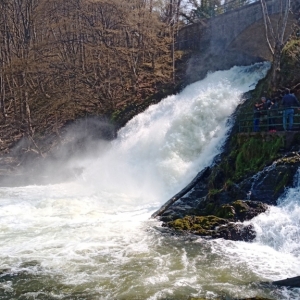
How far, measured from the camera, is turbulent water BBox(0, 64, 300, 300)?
7078mm

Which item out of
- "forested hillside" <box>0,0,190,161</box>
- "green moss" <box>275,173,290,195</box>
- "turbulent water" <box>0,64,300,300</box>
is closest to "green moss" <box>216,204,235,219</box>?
"turbulent water" <box>0,64,300,300</box>

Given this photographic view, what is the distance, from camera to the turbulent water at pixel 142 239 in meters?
7.08

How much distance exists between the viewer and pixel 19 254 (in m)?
8.93

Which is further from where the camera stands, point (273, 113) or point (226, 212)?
point (273, 113)

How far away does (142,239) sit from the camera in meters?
9.73

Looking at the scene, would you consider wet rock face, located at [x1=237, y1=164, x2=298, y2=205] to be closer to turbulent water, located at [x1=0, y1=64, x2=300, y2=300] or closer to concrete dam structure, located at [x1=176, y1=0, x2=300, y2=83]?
turbulent water, located at [x1=0, y1=64, x2=300, y2=300]

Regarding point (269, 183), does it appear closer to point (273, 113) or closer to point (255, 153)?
point (255, 153)

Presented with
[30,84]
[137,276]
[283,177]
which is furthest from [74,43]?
[137,276]

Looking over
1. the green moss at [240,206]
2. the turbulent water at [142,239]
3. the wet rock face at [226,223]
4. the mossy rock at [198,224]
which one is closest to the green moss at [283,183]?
the turbulent water at [142,239]

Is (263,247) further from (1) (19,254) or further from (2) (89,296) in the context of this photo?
(1) (19,254)

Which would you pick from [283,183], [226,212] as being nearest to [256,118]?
[283,183]

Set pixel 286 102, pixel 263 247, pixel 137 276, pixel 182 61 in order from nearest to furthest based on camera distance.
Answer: pixel 137 276
pixel 263 247
pixel 286 102
pixel 182 61

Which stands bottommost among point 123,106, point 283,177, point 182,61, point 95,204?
point 95,204

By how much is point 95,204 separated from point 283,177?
22.6 ft
